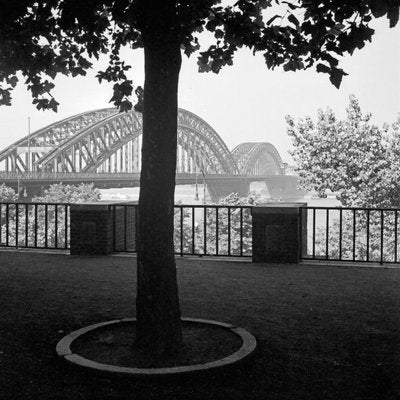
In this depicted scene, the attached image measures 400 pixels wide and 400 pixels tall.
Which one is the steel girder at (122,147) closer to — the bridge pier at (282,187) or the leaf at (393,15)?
the bridge pier at (282,187)

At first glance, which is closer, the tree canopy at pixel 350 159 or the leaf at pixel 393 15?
the leaf at pixel 393 15

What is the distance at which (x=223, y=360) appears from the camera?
416 centimetres

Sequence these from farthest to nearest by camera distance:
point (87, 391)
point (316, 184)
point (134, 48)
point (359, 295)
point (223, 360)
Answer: point (316, 184), point (134, 48), point (359, 295), point (223, 360), point (87, 391)

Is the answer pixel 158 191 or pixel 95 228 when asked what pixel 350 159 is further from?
pixel 158 191

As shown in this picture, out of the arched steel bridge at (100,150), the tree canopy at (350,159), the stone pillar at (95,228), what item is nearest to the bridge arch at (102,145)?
the arched steel bridge at (100,150)

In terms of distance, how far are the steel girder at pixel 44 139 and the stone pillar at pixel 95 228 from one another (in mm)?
75559

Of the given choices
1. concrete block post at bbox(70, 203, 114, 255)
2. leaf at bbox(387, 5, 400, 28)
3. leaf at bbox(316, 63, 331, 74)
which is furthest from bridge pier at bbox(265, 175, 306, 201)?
leaf at bbox(387, 5, 400, 28)

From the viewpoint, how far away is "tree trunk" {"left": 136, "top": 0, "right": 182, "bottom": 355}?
435 cm

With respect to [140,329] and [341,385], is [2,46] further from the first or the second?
[341,385]

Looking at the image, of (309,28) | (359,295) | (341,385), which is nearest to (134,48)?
(309,28)

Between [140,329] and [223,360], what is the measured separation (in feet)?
2.42

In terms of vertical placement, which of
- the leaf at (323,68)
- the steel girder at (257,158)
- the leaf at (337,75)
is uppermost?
the steel girder at (257,158)

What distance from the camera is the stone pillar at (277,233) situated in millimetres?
9484

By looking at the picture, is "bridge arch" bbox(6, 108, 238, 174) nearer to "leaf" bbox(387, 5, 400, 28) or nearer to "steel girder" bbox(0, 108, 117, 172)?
"steel girder" bbox(0, 108, 117, 172)
